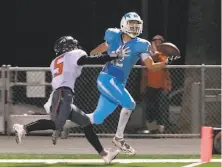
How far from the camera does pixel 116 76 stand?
10516 millimetres

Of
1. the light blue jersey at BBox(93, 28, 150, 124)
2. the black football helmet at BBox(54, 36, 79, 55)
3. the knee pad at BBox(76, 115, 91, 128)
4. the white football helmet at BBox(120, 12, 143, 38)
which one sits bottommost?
the knee pad at BBox(76, 115, 91, 128)

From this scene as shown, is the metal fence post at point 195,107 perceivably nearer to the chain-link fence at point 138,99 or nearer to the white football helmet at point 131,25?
the chain-link fence at point 138,99

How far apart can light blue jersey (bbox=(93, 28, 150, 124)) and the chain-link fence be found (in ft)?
10.1

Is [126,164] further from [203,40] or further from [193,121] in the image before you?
[203,40]

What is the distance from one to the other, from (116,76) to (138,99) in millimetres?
3427

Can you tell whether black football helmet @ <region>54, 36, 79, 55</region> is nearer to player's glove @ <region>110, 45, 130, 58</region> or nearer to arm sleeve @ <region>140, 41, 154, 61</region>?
player's glove @ <region>110, 45, 130, 58</region>

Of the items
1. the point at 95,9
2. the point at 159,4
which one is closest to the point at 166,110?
the point at 159,4

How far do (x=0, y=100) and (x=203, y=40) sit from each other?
4.23 m

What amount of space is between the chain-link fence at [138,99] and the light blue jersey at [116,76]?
A: 3.08 metres

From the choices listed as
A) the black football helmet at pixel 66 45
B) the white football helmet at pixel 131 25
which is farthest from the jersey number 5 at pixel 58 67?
the white football helmet at pixel 131 25

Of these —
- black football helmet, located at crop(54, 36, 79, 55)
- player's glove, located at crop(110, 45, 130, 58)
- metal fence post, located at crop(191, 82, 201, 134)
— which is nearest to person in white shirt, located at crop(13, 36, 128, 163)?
black football helmet, located at crop(54, 36, 79, 55)

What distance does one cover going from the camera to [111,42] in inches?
417

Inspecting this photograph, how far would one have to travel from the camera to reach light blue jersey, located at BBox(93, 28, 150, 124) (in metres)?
10.4

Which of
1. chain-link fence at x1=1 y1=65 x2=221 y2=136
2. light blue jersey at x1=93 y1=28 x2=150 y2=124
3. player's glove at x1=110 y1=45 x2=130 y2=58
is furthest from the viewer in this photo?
chain-link fence at x1=1 y1=65 x2=221 y2=136
